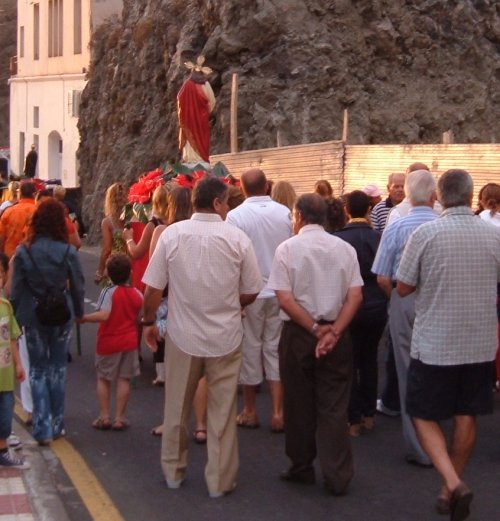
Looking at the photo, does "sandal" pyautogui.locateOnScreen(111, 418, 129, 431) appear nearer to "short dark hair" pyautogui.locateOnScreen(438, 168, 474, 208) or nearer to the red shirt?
the red shirt

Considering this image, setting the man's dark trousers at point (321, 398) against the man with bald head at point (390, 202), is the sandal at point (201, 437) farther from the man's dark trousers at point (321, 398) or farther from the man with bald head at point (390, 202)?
the man with bald head at point (390, 202)

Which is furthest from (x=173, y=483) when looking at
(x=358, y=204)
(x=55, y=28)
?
(x=55, y=28)

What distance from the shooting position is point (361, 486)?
720 centimetres

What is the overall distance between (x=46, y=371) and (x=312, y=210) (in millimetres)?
2509

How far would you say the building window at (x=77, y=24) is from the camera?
4278cm

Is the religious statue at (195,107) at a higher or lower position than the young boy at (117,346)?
higher

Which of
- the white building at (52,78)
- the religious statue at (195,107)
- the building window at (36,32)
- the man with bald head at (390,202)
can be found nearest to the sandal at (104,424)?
the man with bald head at (390,202)

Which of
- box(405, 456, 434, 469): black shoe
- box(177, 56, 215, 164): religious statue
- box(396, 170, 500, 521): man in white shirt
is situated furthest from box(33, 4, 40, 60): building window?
box(396, 170, 500, 521): man in white shirt

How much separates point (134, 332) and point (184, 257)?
225 centimetres

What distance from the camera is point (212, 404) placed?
6.91 metres

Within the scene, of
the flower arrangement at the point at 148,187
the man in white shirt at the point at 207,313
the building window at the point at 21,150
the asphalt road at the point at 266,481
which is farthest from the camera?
the building window at the point at 21,150

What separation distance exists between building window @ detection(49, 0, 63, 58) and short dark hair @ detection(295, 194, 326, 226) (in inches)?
1554

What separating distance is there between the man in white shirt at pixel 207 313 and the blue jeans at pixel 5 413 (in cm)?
Result: 118

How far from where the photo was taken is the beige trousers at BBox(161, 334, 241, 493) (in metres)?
6.86
